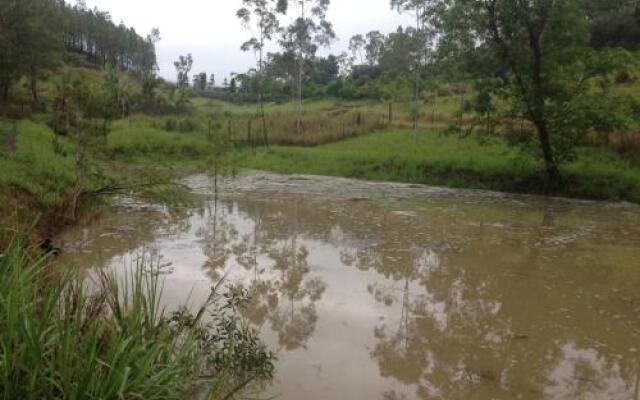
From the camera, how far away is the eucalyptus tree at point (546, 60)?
1562 centimetres

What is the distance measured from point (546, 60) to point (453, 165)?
466 cm

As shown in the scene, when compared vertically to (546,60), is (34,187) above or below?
below

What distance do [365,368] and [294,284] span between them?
9.15 ft

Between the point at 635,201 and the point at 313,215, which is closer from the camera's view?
the point at 313,215

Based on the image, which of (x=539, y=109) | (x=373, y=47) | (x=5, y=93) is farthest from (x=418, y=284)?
(x=373, y=47)

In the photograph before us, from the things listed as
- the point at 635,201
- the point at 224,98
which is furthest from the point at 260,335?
the point at 224,98

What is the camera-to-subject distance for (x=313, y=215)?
1366 cm

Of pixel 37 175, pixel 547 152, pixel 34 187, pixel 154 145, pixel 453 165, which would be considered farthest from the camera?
pixel 154 145

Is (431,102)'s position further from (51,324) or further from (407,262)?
(51,324)

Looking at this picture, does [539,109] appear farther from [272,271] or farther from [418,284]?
[272,271]

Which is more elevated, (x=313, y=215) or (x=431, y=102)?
(x=431, y=102)

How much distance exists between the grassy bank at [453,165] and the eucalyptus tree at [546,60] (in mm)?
918

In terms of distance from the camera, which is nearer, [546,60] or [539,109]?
[539,109]

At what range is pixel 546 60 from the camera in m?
16.4
